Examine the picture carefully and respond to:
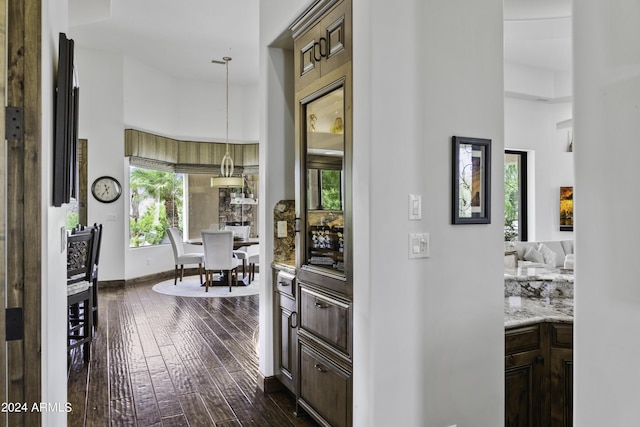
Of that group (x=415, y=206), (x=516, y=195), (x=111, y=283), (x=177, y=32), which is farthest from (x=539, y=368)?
(x=111, y=283)

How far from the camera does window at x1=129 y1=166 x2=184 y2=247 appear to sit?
789cm

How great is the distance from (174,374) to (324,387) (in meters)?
1.63

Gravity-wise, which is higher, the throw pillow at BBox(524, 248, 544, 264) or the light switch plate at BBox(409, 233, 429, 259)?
the light switch plate at BBox(409, 233, 429, 259)

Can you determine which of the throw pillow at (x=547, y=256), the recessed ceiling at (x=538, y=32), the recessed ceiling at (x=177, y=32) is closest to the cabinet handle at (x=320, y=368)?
the recessed ceiling at (x=538, y=32)

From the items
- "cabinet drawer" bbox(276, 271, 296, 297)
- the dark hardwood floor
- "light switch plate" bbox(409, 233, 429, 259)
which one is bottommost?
the dark hardwood floor

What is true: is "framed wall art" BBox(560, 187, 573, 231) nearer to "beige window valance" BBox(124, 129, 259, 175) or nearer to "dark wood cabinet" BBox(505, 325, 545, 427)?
"beige window valance" BBox(124, 129, 259, 175)

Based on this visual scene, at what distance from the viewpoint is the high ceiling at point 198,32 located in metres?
4.48

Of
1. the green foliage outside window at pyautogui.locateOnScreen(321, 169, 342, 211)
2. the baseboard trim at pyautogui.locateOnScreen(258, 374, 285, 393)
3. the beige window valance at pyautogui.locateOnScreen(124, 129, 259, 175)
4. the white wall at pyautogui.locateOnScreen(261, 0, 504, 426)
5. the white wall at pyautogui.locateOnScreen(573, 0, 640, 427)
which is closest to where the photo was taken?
the white wall at pyautogui.locateOnScreen(573, 0, 640, 427)

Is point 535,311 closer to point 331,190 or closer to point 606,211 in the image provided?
point 331,190

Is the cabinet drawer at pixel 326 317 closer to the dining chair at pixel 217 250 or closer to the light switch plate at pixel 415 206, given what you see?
the light switch plate at pixel 415 206

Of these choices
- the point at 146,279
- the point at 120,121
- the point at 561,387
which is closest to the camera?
the point at 561,387

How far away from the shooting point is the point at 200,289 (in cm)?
704

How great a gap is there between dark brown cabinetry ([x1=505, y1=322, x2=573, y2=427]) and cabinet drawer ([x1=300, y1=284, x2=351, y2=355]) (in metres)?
0.83

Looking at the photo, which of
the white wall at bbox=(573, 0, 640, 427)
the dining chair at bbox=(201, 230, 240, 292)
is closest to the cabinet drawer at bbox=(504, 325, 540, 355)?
the white wall at bbox=(573, 0, 640, 427)
